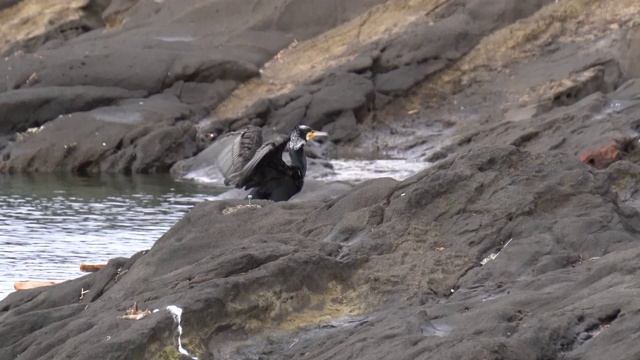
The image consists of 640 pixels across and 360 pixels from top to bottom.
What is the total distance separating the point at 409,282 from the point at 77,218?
10370mm

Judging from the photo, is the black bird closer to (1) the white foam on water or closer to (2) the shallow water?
(2) the shallow water

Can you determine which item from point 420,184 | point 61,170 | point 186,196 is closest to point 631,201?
point 420,184

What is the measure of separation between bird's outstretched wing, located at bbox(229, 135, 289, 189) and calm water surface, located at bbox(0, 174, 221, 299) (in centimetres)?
179

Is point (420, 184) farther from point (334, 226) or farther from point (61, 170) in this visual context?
point (61, 170)

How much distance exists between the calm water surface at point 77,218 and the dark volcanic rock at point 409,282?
4.17 meters

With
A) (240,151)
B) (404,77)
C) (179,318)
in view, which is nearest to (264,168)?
(240,151)

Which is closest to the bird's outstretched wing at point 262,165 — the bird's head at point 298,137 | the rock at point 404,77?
the bird's head at point 298,137

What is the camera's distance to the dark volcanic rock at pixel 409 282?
5711 mm

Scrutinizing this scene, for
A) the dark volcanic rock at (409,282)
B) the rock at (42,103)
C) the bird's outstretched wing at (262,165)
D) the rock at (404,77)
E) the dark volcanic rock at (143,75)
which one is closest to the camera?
the dark volcanic rock at (409,282)

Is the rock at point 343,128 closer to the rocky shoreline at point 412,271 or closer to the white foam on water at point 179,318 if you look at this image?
the rocky shoreline at point 412,271

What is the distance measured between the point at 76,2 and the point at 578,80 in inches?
596

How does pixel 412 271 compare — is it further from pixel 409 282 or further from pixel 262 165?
pixel 262 165

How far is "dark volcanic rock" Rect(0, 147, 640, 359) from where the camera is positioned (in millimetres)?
5711

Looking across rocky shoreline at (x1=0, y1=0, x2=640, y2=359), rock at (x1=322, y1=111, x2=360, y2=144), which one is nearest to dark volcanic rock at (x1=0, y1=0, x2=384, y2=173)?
rock at (x1=322, y1=111, x2=360, y2=144)
